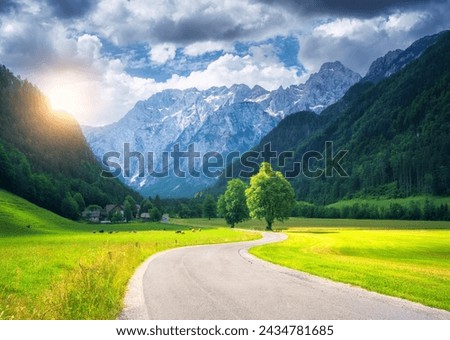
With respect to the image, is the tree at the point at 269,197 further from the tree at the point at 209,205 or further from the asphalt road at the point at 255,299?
the tree at the point at 209,205

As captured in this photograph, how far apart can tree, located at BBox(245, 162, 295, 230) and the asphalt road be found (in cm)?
7478

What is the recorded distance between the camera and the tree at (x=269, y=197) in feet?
343

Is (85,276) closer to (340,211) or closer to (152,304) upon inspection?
(152,304)

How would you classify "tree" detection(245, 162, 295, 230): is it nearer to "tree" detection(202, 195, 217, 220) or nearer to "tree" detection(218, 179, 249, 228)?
"tree" detection(218, 179, 249, 228)

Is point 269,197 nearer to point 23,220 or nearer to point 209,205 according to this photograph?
point 23,220

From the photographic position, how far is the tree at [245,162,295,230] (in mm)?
104500

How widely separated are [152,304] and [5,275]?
15294mm

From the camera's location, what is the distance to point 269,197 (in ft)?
342

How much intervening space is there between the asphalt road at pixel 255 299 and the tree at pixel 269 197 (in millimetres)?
74781

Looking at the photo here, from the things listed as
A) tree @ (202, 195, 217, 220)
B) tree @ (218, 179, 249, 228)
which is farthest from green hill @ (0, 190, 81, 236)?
tree @ (202, 195, 217, 220)

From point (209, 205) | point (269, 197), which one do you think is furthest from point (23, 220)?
point (209, 205)

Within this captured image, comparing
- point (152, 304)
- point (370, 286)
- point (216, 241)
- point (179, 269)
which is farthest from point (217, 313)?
point (216, 241)

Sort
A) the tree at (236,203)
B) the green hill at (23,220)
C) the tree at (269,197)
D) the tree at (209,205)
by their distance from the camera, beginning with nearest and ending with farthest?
the green hill at (23,220) → the tree at (269,197) → the tree at (236,203) → the tree at (209,205)

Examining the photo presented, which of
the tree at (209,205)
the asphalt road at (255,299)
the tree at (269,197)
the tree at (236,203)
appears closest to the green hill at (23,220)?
the tree at (236,203)
